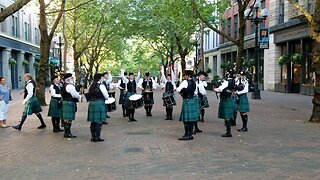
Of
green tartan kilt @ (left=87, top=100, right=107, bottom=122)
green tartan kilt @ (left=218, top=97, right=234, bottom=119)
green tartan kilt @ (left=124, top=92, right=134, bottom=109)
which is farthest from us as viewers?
green tartan kilt @ (left=124, top=92, right=134, bottom=109)

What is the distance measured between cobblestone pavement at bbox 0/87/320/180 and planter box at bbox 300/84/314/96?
1542cm

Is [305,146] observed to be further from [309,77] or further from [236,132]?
[309,77]

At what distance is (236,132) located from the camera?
38.0 feet

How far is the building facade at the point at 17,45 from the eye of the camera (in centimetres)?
3809

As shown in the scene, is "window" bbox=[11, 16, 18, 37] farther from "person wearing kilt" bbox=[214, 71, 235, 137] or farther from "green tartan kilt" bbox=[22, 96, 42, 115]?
"person wearing kilt" bbox=[214, 71, 235, 137]

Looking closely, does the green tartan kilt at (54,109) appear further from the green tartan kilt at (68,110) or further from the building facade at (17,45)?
the building facade at (17,45)

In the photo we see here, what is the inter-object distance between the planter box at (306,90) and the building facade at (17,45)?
22664 mm

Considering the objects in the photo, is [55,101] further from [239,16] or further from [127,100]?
[239,16]

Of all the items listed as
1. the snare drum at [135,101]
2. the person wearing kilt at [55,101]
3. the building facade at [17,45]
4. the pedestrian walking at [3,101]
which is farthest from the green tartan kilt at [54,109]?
the building facade at [17,45]

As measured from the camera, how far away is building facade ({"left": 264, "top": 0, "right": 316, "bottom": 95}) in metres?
27.9

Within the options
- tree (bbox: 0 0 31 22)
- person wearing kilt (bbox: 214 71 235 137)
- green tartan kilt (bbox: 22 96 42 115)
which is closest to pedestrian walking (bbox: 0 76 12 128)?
green tartan kilt (bbox: 22 96 42 115)

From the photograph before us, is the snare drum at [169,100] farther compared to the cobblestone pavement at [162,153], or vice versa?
the snare drum at [169,100]

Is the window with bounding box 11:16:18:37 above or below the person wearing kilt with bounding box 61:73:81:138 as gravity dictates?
above

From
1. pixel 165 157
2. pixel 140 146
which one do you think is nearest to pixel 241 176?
pixel 165 157
